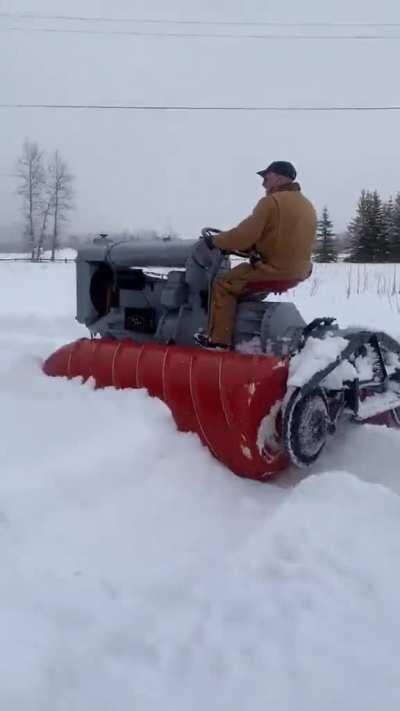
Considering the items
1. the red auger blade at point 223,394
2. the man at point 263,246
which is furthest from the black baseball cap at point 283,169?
the red auger blade at point 223,394

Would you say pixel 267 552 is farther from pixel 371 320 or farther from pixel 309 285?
pixel 309 285

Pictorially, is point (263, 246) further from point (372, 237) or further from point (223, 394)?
point (372, 237)

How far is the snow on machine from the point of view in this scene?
340 cm

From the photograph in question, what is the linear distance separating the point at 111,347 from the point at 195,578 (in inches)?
77.5

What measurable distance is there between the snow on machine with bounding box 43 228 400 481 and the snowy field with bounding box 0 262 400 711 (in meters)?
0.17

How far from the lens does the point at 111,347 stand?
4102 mm

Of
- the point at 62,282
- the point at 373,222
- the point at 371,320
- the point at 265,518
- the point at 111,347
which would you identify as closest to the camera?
the point at 265,518

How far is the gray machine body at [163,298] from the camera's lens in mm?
4117

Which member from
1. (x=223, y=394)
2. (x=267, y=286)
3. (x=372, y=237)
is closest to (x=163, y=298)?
(x=267, y=286)

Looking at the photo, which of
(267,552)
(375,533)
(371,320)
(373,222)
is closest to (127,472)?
(267,552)

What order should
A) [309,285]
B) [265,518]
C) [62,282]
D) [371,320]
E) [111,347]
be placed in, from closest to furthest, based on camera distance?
[265,518]
[111,347]
[371,320]
[309,285]
[62,282]

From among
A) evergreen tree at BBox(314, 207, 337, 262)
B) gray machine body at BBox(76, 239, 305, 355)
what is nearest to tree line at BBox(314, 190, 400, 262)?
evergreen tree at BBox(314, 207, 337, 262)

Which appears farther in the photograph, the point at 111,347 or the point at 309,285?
the point at 309,285

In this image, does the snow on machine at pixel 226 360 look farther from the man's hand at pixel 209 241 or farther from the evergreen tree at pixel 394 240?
the evergreen tree at pixel 394 240
